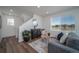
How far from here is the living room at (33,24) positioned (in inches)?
73.5

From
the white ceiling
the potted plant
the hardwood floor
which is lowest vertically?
the hardwood floor

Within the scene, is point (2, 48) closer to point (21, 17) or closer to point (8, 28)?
point (8, 28)

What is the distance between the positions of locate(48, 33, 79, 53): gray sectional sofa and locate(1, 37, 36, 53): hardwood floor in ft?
1.29

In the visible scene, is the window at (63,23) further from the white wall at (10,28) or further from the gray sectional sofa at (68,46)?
the white wall at (10,28)

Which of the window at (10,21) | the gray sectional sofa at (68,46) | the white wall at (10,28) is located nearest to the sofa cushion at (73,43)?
the gray sectional sofa at (68,46)

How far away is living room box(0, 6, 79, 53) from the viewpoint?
187 cm

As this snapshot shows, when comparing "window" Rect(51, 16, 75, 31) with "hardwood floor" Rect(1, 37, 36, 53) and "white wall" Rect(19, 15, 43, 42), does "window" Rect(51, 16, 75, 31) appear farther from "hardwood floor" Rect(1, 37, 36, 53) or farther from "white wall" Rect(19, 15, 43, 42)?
"hardwood floor" Rect(1, 37, 36, 53)

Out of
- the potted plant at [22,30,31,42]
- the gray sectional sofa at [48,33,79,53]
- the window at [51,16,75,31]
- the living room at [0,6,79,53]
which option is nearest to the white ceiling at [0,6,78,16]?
the living room at [0,6,79,53]

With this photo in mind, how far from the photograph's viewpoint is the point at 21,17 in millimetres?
1886

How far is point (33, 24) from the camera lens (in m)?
1.91

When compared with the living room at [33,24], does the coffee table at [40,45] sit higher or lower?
lower

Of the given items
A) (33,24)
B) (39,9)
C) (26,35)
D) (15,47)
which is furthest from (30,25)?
(15,47)

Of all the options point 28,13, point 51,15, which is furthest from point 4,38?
point 51,15

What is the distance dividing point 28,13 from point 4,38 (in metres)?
0.64
